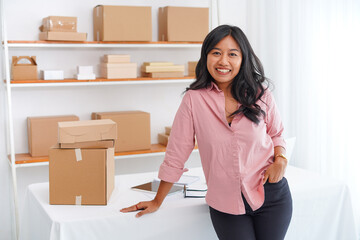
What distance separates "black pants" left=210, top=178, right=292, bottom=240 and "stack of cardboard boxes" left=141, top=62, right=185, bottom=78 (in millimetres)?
1962

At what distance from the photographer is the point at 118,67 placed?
3553 millimetres

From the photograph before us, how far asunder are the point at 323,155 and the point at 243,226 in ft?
5.55

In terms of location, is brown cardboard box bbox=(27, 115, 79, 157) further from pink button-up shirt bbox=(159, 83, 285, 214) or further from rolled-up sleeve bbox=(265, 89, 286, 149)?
rolled-up sleeve bbox=(265, 89, 286, 149)

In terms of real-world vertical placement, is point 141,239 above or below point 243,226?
below

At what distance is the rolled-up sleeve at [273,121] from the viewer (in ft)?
6.56

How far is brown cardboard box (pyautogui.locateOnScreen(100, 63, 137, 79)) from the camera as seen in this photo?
11.6 ft

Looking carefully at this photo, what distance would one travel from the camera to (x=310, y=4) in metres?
3.29

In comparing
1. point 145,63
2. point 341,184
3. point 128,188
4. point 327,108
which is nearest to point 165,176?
point 128,188

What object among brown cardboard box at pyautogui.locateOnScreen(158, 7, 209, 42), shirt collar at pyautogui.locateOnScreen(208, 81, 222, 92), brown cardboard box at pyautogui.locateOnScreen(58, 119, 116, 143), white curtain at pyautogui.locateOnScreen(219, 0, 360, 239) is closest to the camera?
shirt collar at pyautogui.locateOnScreen(208, 81, 222, 92)

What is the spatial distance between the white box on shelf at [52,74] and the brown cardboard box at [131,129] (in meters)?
0.40

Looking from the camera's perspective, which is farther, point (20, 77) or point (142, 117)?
point (142, 117)

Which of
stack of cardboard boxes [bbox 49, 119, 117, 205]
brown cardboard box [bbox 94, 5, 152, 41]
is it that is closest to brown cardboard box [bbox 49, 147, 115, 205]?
stack of cardboard boxes [bbox 49, 119, 117, 205]

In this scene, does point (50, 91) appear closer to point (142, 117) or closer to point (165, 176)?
point (142, 117)

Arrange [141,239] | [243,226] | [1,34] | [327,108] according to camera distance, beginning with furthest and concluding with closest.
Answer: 1. [1,34]
2. [327,108]
3. [141,239]
4. [243,226]
